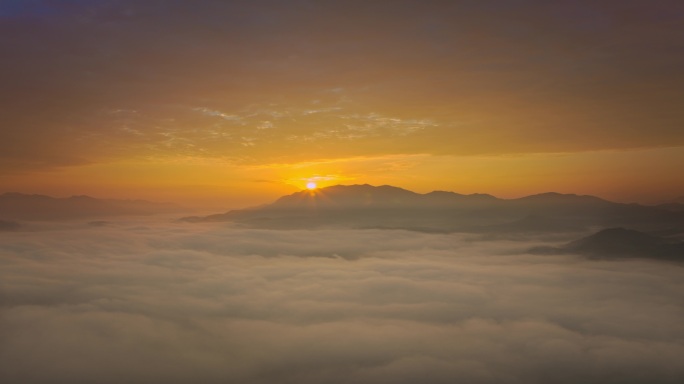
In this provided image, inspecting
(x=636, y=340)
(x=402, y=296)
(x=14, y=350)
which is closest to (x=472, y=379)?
(x=636, y=340)

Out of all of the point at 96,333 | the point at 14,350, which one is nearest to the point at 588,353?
the point at 96,333

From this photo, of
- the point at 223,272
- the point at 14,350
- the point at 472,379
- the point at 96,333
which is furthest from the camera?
the point at 223,272

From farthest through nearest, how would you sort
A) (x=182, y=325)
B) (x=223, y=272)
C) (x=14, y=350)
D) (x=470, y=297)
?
1. (x=223, y=272)
2. (x=470, y=297)
3. (x=182, y=325)
4. (x=14, y=350)

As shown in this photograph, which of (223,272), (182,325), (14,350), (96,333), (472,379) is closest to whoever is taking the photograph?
(472,379)

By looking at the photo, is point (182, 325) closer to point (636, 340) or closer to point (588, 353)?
point (588, 353)

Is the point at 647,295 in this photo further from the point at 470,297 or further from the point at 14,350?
the point at 14,350

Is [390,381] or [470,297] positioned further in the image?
[470,297]

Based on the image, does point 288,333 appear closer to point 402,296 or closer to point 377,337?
point 377,337

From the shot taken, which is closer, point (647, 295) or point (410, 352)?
point (410, 352)

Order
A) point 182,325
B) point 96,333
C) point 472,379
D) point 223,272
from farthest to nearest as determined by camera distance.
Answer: point 223,272
point 182,325
point 96,333
point 472,379
